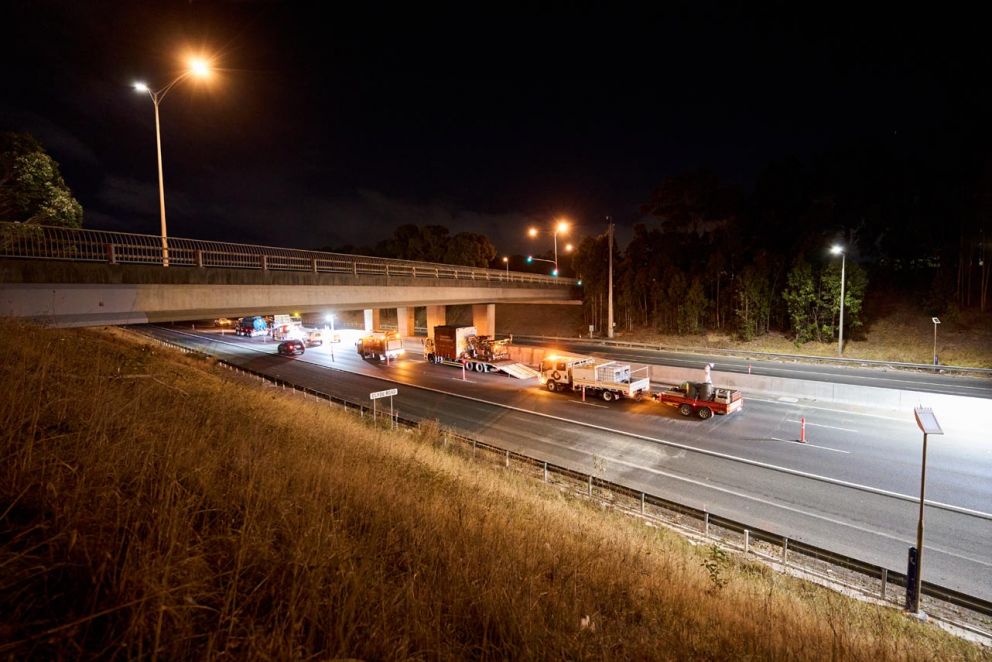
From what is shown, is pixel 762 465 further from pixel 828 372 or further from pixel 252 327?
pixel 252 327

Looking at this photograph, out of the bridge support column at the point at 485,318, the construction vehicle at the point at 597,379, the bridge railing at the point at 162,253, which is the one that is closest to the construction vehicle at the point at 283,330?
the bridge support column at the point at 485,318

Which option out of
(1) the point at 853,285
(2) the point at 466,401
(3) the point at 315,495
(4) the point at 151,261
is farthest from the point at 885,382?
(4) the point at 151,261

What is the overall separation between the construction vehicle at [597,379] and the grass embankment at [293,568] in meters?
16.1

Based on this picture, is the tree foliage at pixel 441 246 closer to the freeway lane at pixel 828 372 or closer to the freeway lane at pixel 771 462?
the freeway lane at pixel 828 372

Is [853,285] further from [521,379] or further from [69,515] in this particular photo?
[69,515]

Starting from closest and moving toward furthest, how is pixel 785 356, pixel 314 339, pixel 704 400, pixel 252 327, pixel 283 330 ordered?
pixel 704 400, pixel 785 356, pixel 314 339, pixel 283 330, pixel 252 327

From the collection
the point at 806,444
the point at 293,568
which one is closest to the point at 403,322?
the point at 806,444

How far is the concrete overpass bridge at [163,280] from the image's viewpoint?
13.3 m

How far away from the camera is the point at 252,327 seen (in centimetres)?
5684

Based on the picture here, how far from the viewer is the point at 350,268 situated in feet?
89.4

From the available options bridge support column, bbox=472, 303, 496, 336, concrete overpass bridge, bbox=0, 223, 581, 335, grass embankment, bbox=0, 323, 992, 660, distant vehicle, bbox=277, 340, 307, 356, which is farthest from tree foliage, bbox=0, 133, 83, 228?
bridge support column, bbox=472, 303, 496, 336

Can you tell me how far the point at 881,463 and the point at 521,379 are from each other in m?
19.5

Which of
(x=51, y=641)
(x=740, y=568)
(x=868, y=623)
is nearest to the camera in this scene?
(x=51, y=641)

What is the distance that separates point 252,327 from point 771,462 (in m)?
59.0
